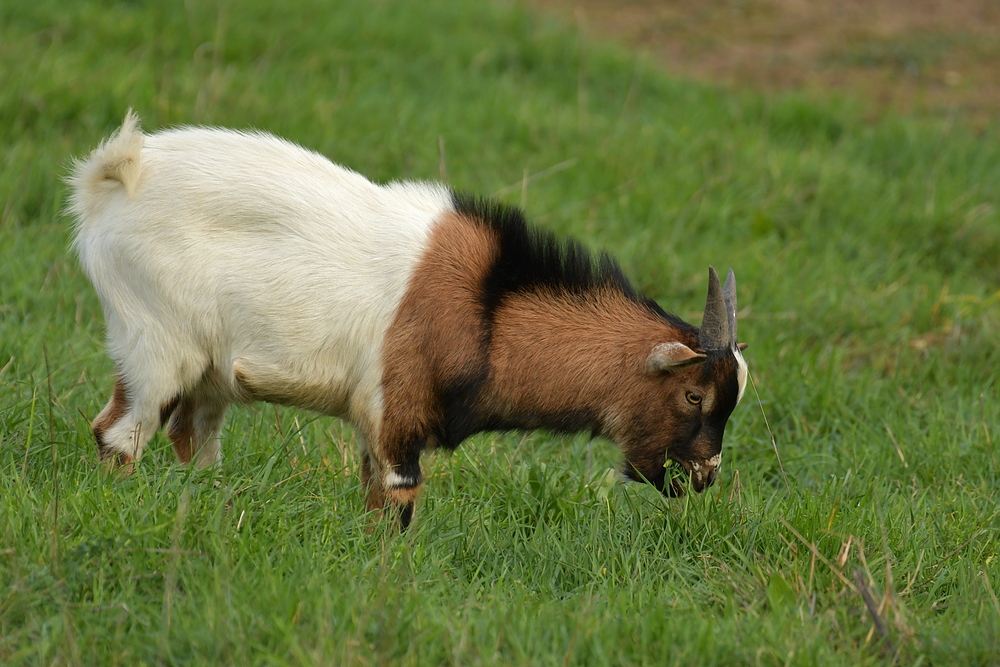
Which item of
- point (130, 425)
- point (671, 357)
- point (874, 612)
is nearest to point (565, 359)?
point (671, 357)

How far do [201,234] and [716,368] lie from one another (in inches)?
80.8

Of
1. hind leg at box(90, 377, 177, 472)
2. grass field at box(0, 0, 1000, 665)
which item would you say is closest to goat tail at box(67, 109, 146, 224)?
hind leg at box(90, 377, 177, 472)

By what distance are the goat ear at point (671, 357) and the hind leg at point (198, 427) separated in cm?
176

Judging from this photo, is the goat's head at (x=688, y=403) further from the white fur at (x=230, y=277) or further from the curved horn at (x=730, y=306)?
the white fur at (x=230, y=277)

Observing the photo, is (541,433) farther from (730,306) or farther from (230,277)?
(230,277)

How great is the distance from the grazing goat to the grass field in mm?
305

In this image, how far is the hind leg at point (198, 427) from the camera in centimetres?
464

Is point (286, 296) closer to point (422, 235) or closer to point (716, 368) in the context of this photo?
point (422, 235)

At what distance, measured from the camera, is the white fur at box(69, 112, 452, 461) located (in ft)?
13.8

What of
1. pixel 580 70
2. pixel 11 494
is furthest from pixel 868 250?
pixel 11 494

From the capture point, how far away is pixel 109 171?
4270mm

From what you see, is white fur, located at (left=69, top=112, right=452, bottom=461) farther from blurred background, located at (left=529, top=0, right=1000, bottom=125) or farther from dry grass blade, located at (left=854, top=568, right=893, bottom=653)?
blurred background, located at (left=529, top=0, right=1000, bottom=125)

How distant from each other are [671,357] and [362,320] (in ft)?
3.91

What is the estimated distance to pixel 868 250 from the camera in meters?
7.77
